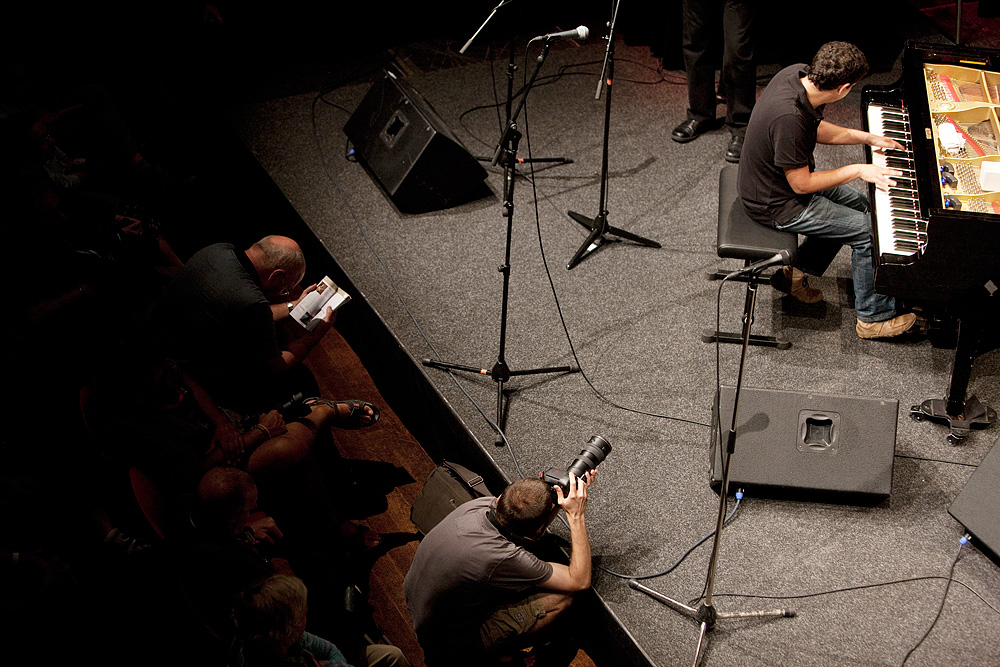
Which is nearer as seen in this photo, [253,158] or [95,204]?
[95,204]

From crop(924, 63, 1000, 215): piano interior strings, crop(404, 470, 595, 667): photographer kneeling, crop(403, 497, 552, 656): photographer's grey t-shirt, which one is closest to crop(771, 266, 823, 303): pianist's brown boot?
crop(924, 63, 1000, 215): piano interior strings

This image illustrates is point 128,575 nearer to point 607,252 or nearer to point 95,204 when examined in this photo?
point 95,204

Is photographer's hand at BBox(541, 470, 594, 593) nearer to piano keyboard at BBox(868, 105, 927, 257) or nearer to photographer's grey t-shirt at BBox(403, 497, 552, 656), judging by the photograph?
photographer's grey t-shirt at BBox(403, 497, 552, 656)

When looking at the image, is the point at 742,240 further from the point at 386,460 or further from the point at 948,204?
the point at 386,460

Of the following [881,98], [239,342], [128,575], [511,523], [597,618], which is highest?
[881,98]

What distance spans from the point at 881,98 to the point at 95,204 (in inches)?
161

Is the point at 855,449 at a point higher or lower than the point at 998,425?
higher

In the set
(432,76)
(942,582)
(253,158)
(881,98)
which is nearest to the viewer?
(942,582)

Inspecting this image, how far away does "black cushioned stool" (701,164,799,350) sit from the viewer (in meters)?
3.46

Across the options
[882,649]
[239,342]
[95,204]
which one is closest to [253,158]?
[95,204]

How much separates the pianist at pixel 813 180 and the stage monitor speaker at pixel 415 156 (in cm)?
169

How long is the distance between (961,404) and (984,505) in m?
0.56

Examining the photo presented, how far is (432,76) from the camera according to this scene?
586 cm

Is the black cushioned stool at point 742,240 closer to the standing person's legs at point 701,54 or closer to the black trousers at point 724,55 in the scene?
the black trousers at point 724,55
